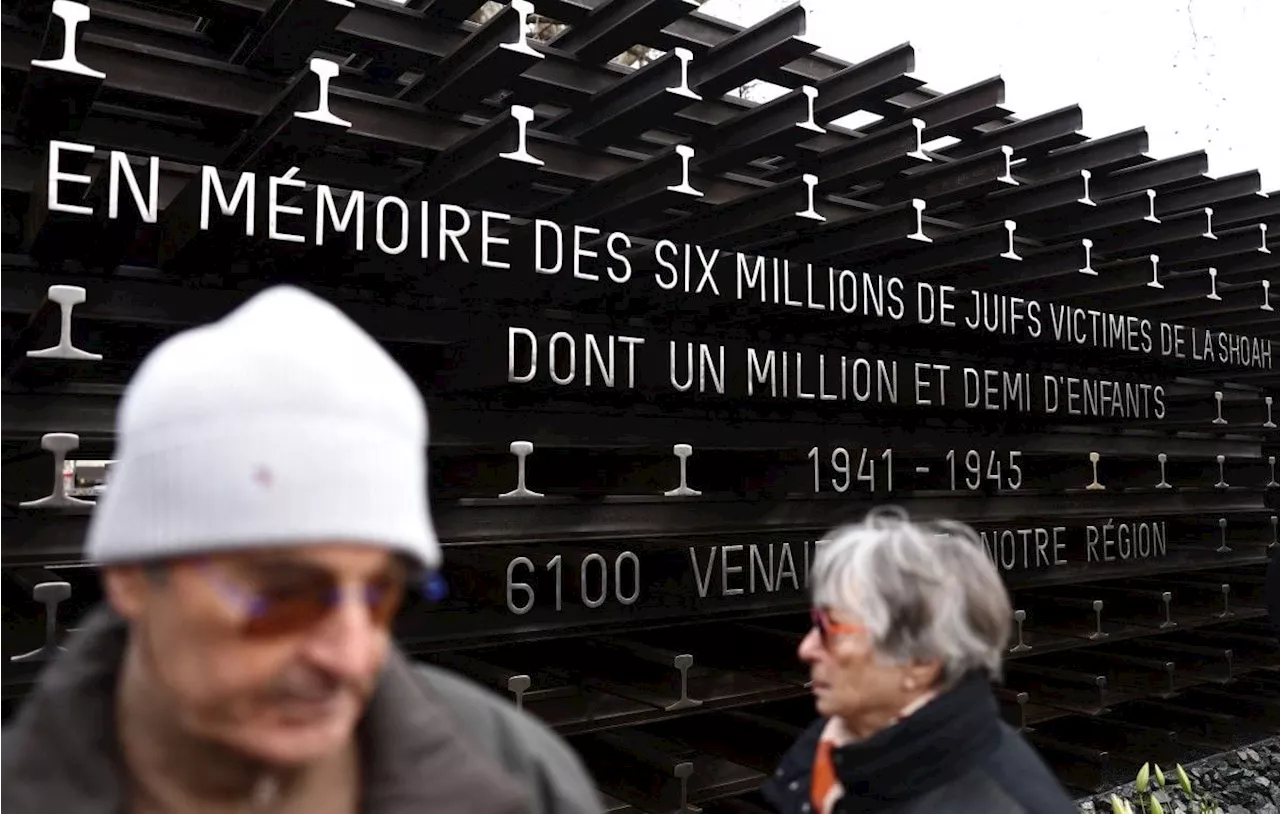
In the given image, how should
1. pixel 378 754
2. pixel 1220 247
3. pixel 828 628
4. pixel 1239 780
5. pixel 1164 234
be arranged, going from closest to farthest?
pixel 378 754 < pixel 828 628 < pixel 1164 234 < pixel 1220 247 < pixel 1239 780

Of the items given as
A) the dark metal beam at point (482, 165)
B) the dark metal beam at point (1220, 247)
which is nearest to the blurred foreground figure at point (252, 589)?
the dark metal beam at point (482, 165)

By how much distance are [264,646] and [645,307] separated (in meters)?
2.85

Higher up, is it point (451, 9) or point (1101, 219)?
point (451, 9)

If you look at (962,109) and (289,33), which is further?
(962,109)

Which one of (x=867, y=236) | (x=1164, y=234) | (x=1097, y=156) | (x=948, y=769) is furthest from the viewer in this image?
(x=1164, y=234)

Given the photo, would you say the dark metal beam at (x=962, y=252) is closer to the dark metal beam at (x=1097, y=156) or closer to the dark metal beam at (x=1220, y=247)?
the dark metal beam at (x=1097, y=156)

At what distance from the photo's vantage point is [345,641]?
814mm

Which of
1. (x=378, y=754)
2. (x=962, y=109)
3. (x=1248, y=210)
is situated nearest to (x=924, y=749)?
(x=378, y=754)

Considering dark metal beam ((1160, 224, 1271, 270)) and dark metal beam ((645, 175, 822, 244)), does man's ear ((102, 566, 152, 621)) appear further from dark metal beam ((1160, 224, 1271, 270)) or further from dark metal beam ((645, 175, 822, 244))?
dark metal beam ((1160, 224, 1271, 270))

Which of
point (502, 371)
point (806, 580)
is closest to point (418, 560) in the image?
point (502, 371)

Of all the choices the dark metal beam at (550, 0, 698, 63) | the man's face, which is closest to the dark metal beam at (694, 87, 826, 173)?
the dark metal beam at (550, 0, 698, 63)

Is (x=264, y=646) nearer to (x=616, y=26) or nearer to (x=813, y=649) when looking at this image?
(x=813, y=649)

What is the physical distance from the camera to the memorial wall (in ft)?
8.54

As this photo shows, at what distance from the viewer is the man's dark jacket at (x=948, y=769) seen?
5.65ft
